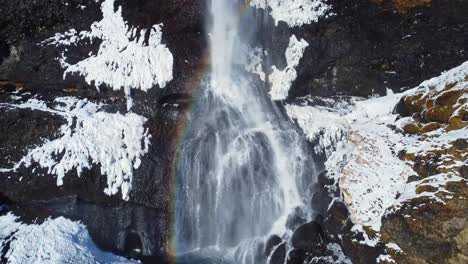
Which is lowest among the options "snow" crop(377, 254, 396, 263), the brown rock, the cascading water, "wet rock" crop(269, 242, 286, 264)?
"wet rock" crop(269, 242, 286, 264)

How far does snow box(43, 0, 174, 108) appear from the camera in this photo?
10383 mm

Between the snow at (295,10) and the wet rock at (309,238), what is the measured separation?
19.2 ft

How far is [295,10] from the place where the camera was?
37.1 feet

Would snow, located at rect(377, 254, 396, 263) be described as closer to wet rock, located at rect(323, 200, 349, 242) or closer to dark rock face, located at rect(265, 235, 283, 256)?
wet rock, located at rect(323, 200, 349, 242)

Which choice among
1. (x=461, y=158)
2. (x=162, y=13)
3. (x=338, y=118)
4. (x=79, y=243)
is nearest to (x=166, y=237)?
(x=79, y=243)

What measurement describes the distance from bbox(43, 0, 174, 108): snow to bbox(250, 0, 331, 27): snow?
3.41m

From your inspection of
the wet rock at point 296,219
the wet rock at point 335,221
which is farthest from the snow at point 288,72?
the wet rock at point 335,221

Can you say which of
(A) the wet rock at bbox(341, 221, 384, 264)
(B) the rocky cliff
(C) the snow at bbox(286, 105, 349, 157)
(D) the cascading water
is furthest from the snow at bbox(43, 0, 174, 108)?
(A) the wet rock at bbox(341, 221, 384, 264)

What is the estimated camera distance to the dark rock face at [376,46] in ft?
33.8

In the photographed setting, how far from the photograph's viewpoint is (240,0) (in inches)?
474

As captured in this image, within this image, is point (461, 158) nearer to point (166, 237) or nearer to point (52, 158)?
point (166, 237)

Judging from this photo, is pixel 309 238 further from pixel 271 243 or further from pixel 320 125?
pixel 320 125

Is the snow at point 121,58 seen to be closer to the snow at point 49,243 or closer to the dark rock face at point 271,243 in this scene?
the snow at point 49,243

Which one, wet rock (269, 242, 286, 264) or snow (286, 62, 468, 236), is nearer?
snow (286, 62, 468, 236)
